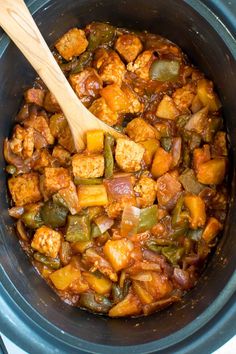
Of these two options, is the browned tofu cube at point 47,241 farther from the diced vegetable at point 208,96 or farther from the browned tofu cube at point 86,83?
the diced vegetable at point 208,96

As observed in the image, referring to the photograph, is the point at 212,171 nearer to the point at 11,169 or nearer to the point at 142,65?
the point at 142,65

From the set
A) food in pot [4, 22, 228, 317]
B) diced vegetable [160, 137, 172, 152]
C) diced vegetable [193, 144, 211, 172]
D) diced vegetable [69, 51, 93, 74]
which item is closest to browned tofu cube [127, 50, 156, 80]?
food in pot [4, 22, 228, 317]

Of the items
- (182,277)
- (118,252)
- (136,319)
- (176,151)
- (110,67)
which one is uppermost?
(110,67)

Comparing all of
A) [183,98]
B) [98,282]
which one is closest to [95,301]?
[98,282]

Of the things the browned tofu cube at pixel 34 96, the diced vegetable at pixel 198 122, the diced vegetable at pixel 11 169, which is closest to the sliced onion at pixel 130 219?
the diced vegetable at pixel 198 122

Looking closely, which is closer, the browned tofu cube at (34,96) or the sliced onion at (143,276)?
the sliced onion at (143,276)

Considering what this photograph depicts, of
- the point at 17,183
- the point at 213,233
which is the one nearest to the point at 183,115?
the point at 213,233

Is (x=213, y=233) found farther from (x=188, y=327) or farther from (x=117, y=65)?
(x=117, y=65)

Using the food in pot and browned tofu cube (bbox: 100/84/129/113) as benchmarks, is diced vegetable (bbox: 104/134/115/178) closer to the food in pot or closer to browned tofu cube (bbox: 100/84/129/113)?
the food in pot
